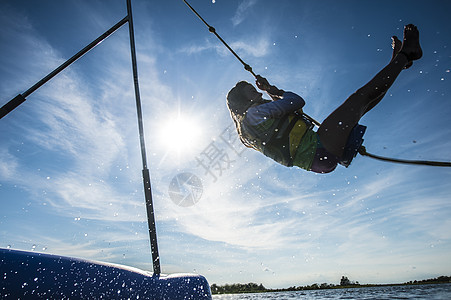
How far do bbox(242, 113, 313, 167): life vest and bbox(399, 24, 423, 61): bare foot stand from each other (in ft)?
4.24

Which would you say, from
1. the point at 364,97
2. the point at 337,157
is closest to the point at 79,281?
the point at 337,157

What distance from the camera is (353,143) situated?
2.92 metres

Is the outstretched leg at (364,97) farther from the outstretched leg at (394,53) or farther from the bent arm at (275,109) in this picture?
the bent arm at (275,109)

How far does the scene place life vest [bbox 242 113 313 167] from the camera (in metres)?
3.18

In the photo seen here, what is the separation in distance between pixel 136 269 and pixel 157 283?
14.6 inches

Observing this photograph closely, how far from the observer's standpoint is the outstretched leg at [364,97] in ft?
9.27

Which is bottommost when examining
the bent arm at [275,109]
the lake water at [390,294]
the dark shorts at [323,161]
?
the lake water at [390,294]

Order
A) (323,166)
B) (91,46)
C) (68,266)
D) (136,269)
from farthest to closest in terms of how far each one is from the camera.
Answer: (91,46)
(323,166)
(136,269)
(68,266)

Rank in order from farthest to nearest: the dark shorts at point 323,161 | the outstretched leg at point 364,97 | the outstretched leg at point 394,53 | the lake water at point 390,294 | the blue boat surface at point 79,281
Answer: the lake water at point 390,294 → the dark shorts at point 323,161 → the outstretched leg at point 394,53 → the outstretched leg at point 364,97 → the blue boat surface at point 79,281

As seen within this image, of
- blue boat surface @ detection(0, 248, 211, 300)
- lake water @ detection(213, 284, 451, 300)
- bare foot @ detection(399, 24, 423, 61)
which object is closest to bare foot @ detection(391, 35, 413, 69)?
bare foot @ detection(399, 24, 423, 61)

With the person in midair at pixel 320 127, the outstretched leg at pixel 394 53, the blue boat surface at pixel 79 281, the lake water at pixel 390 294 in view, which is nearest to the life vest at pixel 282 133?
the person in midair at pixel 320 127

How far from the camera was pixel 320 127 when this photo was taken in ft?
9.88

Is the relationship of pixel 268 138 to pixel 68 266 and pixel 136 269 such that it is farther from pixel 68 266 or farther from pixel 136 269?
pixel 68 266

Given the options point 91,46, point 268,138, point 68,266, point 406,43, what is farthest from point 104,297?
point 406,43
